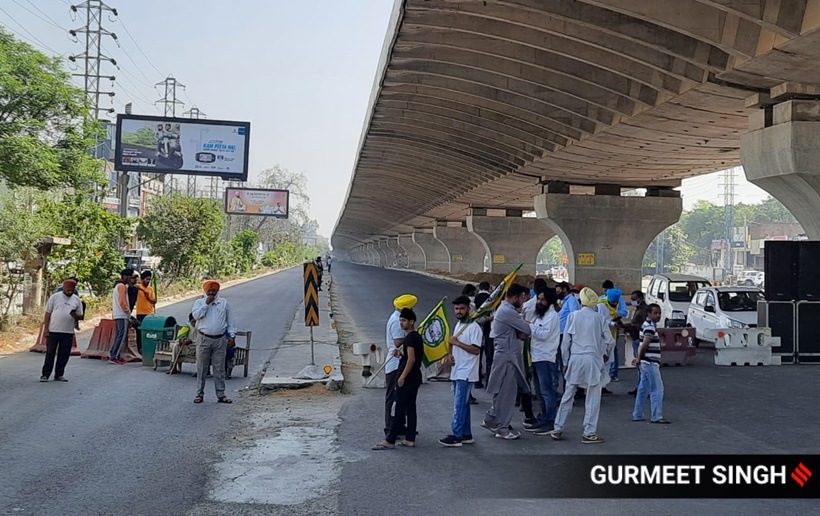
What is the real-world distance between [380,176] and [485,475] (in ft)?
139

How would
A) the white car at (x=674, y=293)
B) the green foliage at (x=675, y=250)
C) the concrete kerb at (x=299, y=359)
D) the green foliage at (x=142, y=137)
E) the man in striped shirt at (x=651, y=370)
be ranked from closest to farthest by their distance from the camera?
the man in striped shirt at (x=651, y=370), the concrete kerb at (x=299, y=359), the white car at (x=674, y=293), the green foliage at (x=142, y=137), the green foliage at (x=675, y=250)

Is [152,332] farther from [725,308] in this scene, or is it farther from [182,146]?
[182,146]

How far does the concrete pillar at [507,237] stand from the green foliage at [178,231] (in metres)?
25.3

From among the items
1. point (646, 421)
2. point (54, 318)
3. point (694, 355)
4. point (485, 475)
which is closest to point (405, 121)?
point (694, 355)

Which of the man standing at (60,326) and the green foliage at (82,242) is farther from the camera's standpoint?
the green foliage at (82,242)

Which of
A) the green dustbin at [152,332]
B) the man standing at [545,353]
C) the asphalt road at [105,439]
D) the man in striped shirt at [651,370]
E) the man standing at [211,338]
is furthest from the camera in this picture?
the green dustbin at [152,332]

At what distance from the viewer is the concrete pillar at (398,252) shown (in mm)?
131000

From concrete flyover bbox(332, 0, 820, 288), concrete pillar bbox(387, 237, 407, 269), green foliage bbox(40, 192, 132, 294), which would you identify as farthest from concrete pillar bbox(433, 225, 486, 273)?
green foliage bbox(40, 192, 132, 294)

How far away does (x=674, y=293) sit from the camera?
69.6ft

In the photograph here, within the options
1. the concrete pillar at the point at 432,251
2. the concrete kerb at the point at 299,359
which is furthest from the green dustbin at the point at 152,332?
the concrete pillar at the point at 432,251

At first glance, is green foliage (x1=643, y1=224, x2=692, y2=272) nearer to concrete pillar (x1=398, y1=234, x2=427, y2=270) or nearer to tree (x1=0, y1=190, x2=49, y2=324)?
concrete pillar (x1=398, y1=234, x2=427, y2=270)

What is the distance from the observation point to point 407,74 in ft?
70.4

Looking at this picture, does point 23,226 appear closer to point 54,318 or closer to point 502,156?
point 54,318

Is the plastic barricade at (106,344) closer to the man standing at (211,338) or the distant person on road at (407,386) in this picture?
the man standing at (211,338)
